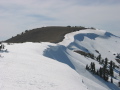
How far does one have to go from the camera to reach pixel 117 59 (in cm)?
10069

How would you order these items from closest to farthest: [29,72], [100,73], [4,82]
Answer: [4,82] → [29,72] → [100,73]

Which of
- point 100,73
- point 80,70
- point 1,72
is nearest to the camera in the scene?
point 1,72

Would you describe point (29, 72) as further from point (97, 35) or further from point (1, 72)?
point (97, 35)

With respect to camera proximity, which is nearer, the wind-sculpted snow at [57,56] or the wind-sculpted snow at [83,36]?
the wind-sculpted snow at [57,56]

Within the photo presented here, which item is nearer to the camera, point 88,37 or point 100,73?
point 100,73

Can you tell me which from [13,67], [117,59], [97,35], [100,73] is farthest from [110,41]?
[13,67]

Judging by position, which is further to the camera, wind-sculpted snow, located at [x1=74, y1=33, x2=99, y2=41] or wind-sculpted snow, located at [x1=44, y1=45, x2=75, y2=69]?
wind-sculpted snow, located at [x1=74, y1=33, x2=99, y2=41]

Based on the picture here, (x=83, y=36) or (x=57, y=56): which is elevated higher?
(x=57, y=56)

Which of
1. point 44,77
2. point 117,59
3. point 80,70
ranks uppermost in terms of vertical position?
point 44,77

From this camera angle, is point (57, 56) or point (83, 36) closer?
point (57, 56)

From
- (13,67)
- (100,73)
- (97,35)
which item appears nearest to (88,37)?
(97,35)

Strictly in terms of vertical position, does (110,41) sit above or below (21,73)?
below

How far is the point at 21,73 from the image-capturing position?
67.2 feet

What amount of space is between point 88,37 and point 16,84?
4272 inches
